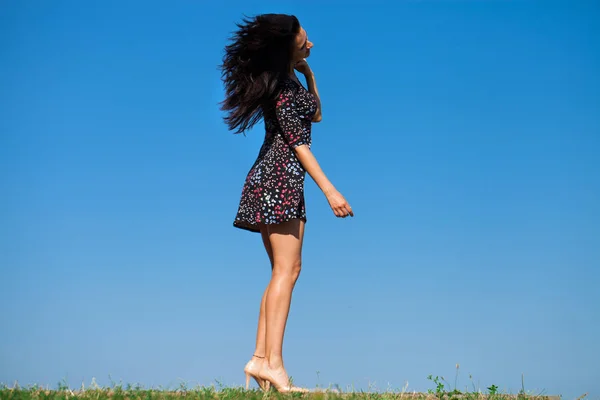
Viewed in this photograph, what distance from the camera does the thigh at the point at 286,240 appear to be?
20.2ft

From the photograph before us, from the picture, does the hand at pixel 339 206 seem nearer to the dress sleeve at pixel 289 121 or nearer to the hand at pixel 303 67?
A: the dress sleeve at pixel 289 121

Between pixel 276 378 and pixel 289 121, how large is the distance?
2.31m

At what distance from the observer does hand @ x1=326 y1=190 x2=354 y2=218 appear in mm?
5973

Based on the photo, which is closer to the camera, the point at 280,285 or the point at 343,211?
the point at 343,211

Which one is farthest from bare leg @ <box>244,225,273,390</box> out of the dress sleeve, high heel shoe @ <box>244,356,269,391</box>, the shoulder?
the shoulder

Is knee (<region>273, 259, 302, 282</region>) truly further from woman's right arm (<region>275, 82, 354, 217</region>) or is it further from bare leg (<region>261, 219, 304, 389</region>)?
woman's right arm (<region>275, 82, 354, 217</region>)

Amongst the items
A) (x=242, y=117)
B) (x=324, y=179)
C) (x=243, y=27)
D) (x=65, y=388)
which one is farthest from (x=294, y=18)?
(x=65, y=388)

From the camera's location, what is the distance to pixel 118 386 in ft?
19.0

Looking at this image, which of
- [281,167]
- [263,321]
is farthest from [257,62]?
[263,321]

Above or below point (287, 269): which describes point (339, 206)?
above

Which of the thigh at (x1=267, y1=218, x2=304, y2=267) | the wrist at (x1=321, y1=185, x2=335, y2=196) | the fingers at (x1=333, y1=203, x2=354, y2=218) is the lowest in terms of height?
the thigh at (x1=267, y1=218, x2=304, y2=267)

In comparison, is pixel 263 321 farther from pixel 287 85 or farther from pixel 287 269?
pixel 287 85

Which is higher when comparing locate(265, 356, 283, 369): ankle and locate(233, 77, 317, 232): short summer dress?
locate(233, 77, 317, 232): short summer dress

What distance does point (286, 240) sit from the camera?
616cm
